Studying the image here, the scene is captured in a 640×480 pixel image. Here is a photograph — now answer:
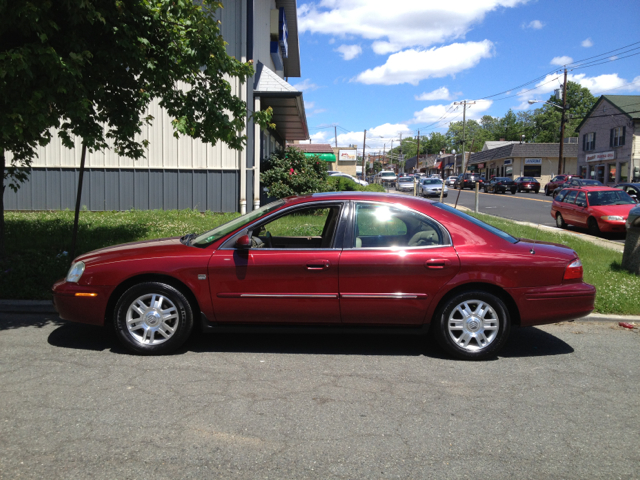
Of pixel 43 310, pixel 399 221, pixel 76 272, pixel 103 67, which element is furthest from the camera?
pixel 103 67

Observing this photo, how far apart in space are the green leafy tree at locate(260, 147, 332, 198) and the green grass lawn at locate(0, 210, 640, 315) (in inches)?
84.2

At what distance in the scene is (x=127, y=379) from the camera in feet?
14.8

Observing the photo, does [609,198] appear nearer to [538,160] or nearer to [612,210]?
[612,210]

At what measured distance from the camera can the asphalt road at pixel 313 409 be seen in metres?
3.21

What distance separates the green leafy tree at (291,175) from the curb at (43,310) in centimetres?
1040

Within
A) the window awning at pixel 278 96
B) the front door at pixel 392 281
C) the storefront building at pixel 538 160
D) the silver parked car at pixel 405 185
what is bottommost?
the front door at pixel 392 281

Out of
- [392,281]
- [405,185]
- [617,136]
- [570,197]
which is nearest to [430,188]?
[405,185]

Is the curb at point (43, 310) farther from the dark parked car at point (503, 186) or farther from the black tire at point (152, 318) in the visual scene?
the dark parked car at point (503, 186)

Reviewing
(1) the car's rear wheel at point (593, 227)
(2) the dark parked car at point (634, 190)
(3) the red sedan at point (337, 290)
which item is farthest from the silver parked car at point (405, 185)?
(3) the red sedan at point (337, 290)

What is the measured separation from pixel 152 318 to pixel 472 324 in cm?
295

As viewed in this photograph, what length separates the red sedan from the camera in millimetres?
5023

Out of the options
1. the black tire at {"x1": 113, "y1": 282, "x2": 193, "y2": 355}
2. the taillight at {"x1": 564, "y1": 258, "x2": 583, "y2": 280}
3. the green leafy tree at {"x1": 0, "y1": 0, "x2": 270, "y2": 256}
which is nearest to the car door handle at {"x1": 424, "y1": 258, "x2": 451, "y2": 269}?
the taillight at {"x1": 564, "y1": 258, "x2": 583, "y2": 280}

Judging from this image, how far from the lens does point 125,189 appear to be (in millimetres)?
16547

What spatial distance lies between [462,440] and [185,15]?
6.55m
